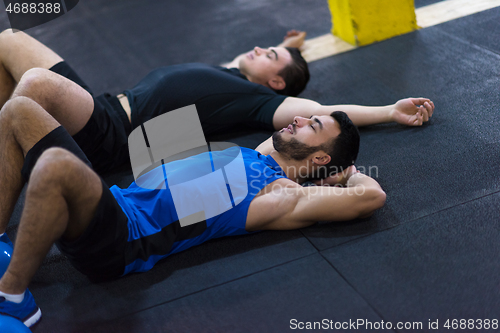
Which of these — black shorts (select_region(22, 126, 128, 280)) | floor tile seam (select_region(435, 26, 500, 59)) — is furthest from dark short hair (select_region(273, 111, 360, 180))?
floor tile seam (select_region(435, 26, 500, 59))

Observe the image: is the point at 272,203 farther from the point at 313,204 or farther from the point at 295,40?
the point at 295,40

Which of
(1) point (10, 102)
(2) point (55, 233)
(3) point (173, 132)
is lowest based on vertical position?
(3) point (173, 132)

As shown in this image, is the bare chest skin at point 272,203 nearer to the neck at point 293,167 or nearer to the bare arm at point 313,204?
the bare arm at point 313,204

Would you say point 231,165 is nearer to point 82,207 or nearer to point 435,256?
point 82,207

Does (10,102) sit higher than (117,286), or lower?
higher

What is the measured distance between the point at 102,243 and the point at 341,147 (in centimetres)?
112

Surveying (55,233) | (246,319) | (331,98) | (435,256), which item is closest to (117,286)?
(55,233)

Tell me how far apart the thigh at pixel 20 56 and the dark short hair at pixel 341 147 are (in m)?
1.75

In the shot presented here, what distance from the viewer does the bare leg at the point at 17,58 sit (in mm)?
2566

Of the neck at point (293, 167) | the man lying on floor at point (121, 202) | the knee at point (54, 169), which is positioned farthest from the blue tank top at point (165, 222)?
the knee at point (54, 169)

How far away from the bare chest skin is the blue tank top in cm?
3

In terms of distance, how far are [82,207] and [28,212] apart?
178mm

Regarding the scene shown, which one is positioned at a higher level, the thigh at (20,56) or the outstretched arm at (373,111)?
the thigh at (20,56)

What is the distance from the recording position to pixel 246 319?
63.3 inches
